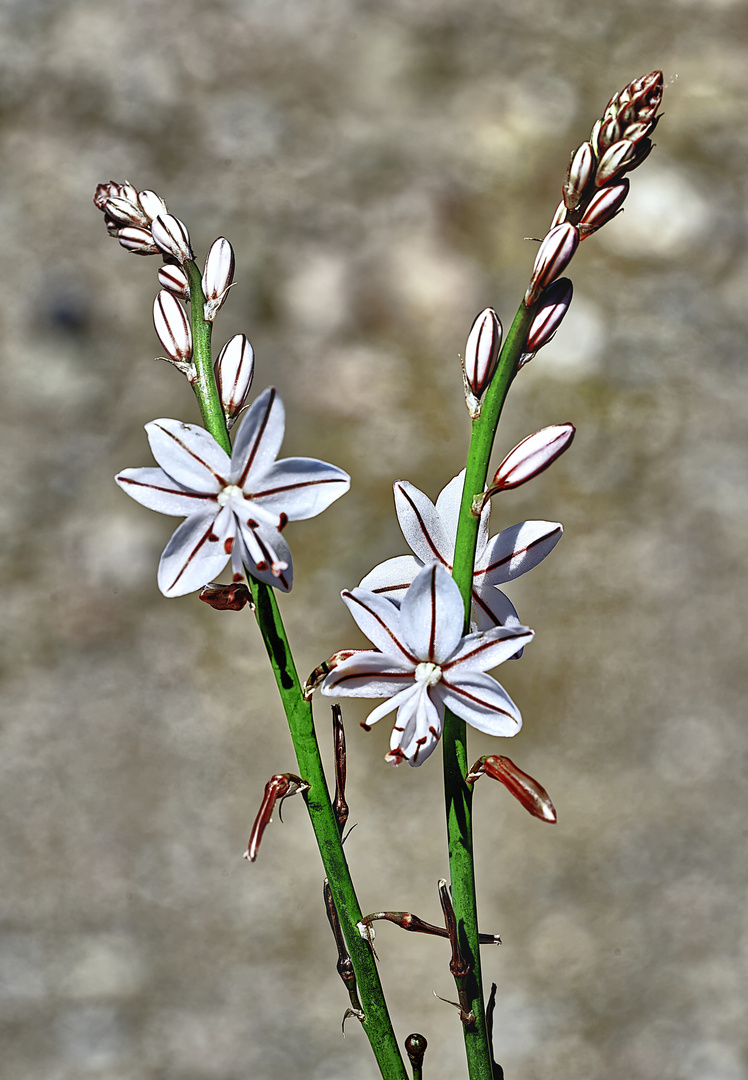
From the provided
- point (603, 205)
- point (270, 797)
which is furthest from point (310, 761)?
point (603, 205)

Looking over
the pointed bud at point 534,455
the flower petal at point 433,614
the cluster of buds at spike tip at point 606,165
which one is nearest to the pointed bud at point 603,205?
the cluster of buds at spike tip at point 606,165

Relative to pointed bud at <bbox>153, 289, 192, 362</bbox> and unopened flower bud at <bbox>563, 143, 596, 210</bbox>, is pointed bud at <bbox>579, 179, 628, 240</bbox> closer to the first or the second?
unopened flower bud at <bbox>563, 143, 596, 210</bbox>

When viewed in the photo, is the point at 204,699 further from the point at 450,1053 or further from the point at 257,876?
the point at 450,1053

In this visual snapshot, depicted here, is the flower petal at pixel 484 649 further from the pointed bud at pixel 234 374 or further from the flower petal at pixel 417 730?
the pointed bud at pixel 234 374

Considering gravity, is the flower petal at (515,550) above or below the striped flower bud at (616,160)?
below

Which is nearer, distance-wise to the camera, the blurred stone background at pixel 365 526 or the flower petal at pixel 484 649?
the flower petal at pixel 484 649

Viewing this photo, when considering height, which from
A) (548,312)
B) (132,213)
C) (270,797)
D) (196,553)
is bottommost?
(270,797)

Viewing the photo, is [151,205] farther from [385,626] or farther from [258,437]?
[385,626]
